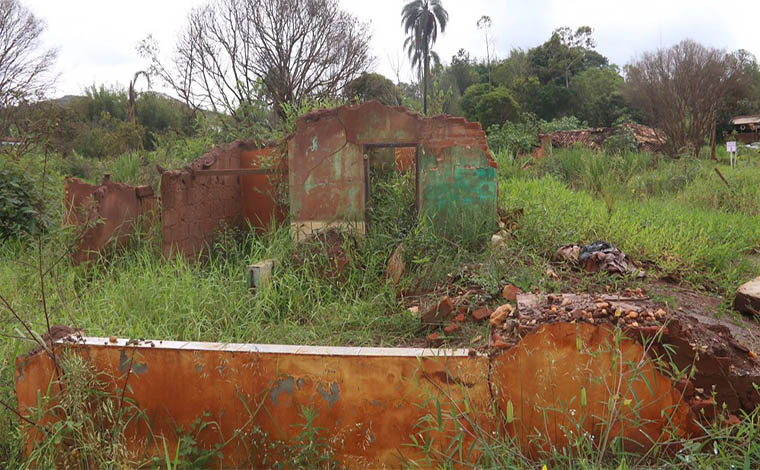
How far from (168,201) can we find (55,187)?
2.86 m

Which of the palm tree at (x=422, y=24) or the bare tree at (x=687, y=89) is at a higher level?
the palm tree at (x=422, y=24)

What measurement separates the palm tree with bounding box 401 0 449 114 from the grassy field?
65.6 ft

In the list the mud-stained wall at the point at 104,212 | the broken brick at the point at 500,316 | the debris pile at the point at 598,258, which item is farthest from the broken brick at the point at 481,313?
the mud-stained wall at the point at 104,212

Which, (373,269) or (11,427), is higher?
(373,269)

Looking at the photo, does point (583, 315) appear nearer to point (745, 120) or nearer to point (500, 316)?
point (500, 316)

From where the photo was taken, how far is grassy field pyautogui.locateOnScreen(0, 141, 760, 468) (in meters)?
4.17

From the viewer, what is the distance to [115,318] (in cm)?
424

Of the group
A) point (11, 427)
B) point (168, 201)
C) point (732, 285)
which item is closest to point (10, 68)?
point (168, 201)

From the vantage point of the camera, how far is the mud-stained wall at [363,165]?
235 inches

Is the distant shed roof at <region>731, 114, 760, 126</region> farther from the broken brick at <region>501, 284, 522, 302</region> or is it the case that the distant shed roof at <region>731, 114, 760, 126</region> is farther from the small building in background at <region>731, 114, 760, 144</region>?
the broken brick at <region>501, 284, 522, 302</region>

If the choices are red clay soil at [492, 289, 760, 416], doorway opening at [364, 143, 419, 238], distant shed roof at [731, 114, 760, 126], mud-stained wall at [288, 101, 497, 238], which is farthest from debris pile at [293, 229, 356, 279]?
distant shed roof at [731, 114, 760, 126]

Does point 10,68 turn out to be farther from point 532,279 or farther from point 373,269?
point 532,279

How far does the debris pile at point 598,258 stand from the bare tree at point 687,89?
41.3 ft

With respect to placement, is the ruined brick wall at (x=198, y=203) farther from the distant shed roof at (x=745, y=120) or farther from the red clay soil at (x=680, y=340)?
the distant shed roof at (x=745, y=120)
